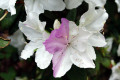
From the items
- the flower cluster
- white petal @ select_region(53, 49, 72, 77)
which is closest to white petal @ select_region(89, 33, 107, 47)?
the flower cluster

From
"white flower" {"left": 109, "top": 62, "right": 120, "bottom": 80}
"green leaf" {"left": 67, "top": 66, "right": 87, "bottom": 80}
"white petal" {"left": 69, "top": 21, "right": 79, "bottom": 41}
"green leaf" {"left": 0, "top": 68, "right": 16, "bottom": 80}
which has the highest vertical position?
"white petal" {"left": 69, "top": 21, "right": 79, "bottom": 41}

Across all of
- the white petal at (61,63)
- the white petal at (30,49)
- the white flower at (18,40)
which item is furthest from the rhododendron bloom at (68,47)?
the white flower at (18,40)

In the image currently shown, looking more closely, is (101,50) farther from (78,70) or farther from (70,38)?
(70,38)

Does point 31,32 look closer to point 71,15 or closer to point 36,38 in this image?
point 36,38

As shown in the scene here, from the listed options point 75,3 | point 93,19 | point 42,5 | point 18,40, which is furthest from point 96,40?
point 18,40

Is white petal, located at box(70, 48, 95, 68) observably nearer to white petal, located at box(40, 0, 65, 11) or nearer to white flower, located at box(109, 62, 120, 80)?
white petal, located at box(40, 0, 65, 11)

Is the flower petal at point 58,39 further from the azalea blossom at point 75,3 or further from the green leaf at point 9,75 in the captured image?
the green leaf at point 9,75
